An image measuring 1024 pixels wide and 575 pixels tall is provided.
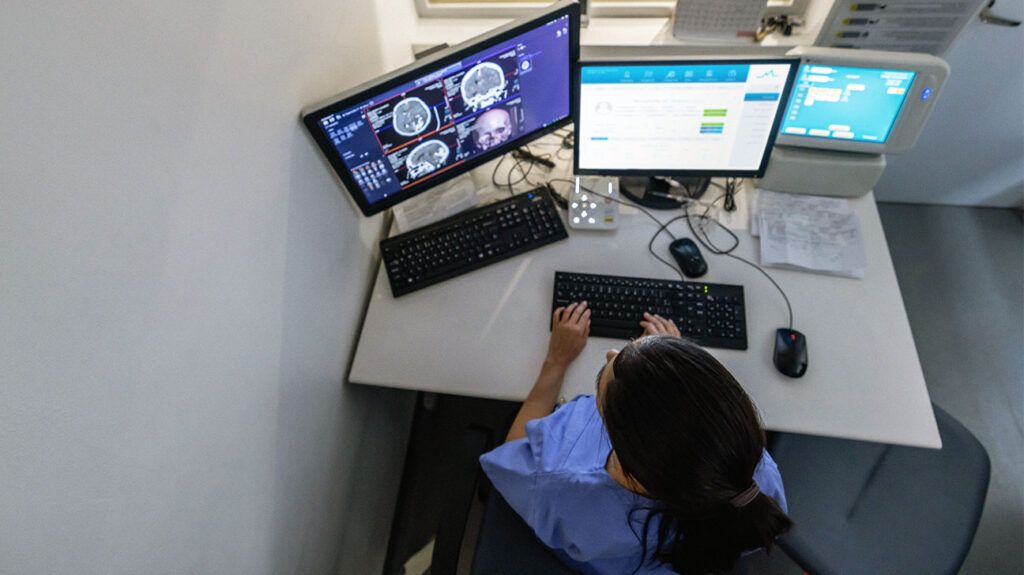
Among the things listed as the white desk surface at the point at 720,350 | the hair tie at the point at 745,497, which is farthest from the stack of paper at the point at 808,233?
the hair tie at the point at 745,497

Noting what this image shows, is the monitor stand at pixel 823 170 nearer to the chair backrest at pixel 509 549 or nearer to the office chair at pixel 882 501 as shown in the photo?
the office chair at pixel 882 501

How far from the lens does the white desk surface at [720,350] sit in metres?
1.24

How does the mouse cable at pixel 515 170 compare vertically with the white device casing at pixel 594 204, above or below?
above

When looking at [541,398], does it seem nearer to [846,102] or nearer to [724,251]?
[724,251]

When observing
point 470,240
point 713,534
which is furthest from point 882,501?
point 470,240

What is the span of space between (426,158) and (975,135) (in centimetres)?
201

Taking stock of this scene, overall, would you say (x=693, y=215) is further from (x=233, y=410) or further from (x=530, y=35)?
→ (x=233, y=410)

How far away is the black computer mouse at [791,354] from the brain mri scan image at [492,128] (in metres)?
0.79

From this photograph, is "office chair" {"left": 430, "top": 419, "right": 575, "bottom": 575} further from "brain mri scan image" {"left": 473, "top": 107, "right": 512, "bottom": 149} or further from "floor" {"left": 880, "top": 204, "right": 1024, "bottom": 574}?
"floor" {"left": 880, "top": 204, "right": 1024, "bottom": 574}

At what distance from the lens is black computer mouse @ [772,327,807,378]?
49.3 inches

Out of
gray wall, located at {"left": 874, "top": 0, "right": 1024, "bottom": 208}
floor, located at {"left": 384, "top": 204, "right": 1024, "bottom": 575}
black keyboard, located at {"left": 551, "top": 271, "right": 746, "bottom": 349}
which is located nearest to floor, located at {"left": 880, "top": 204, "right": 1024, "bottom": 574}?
floor, located at {"left": 384, "top": 204, "right": 1024, "bottom": 575}

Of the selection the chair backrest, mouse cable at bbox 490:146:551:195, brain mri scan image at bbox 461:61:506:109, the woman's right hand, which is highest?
brain mri scan image at bbox 461:61:506:109

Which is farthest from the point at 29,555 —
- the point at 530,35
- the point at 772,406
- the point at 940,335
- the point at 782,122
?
the point at 940,335

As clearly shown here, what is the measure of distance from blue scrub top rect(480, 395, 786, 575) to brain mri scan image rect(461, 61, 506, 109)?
2.23 feet
